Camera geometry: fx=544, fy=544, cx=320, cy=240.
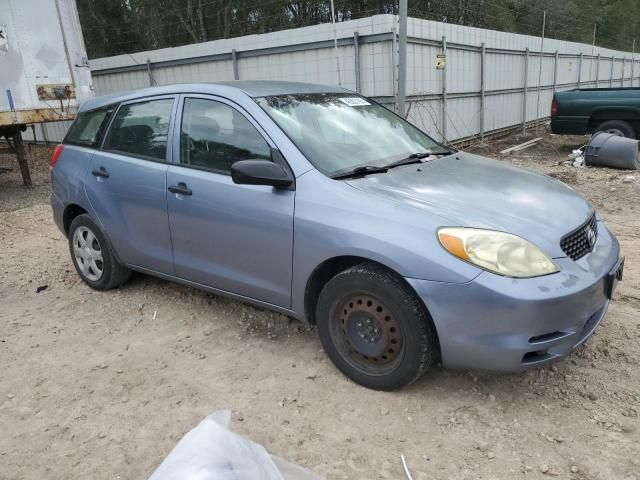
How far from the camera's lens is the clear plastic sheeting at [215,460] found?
175 centimetres

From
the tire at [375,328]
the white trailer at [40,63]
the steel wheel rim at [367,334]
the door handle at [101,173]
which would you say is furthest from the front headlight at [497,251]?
the white trailer at [40,63]

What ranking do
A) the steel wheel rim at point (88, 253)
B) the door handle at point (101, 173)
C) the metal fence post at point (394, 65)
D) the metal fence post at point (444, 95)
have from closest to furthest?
the door handle at point (101, 173) → the steel wheel rim at point (88, 253) → the metal fence post at point (394, 65) → the metal fence post at point (444, 95)

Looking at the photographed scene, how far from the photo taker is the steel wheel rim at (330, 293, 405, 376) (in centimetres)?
282

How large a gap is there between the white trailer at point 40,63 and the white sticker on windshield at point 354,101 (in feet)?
19.3

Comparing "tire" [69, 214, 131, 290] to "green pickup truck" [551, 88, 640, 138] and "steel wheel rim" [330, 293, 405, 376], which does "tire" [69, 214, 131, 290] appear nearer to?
"steel wheel rim" [330, 293, 405, 376]

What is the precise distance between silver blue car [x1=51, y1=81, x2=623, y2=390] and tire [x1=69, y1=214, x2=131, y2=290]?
95 millimetres

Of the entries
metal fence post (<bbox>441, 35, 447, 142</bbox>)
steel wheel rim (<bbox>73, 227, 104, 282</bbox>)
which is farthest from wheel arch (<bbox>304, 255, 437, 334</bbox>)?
metal fence post (<bbox>441, 35, 447, 142</bbox>)

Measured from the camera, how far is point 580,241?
289 cm

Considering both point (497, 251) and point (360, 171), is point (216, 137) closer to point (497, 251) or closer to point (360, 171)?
point (360, 171)

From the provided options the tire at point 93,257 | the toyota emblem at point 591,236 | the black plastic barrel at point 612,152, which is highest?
the toyota emblem at point 591,236

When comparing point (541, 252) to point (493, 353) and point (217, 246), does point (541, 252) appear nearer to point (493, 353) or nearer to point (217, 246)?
point (493, 353)

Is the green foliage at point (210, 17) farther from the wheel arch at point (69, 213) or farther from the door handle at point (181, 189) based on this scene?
the door handle at point (181, 189)

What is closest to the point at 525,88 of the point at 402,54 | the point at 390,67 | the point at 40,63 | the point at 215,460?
the point at 390,67

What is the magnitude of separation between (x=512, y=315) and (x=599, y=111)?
9.82 metres
